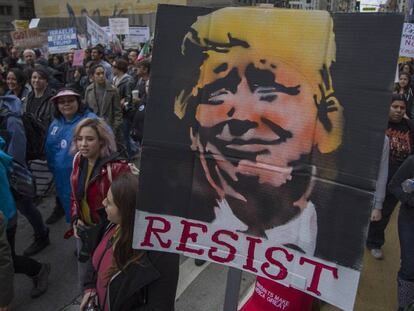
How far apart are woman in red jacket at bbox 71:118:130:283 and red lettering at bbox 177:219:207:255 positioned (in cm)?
126

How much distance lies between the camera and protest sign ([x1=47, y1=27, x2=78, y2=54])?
11.1 meters

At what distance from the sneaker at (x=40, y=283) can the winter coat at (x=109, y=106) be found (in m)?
2.78

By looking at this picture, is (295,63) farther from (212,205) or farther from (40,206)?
(40,206)

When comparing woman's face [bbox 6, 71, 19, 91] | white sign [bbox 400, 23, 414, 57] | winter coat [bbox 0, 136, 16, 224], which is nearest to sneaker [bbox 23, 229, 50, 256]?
winter coat [bbox 0, 136, 16, 224]

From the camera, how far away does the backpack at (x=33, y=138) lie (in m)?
4.07

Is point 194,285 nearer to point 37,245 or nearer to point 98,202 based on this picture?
point 98,202

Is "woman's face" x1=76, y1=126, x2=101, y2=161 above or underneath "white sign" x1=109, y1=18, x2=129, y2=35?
underneath

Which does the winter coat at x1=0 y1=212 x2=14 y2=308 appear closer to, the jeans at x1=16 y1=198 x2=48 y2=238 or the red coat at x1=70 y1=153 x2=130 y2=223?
the red coat at x1=70 y1=153 x2=130 y2=223

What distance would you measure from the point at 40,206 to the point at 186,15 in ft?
15.3

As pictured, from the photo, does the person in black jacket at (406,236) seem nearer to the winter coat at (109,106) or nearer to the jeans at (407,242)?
the jeans at (407,242)

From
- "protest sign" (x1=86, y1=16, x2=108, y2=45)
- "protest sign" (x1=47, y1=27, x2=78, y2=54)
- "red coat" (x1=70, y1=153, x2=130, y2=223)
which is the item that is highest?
"protest sign" (x1=86, y1=16, x2=108, y2=45)

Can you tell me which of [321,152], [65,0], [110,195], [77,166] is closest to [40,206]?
[77,166]

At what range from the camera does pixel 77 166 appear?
2.95 m

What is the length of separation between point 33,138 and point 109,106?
1905 millimetres
